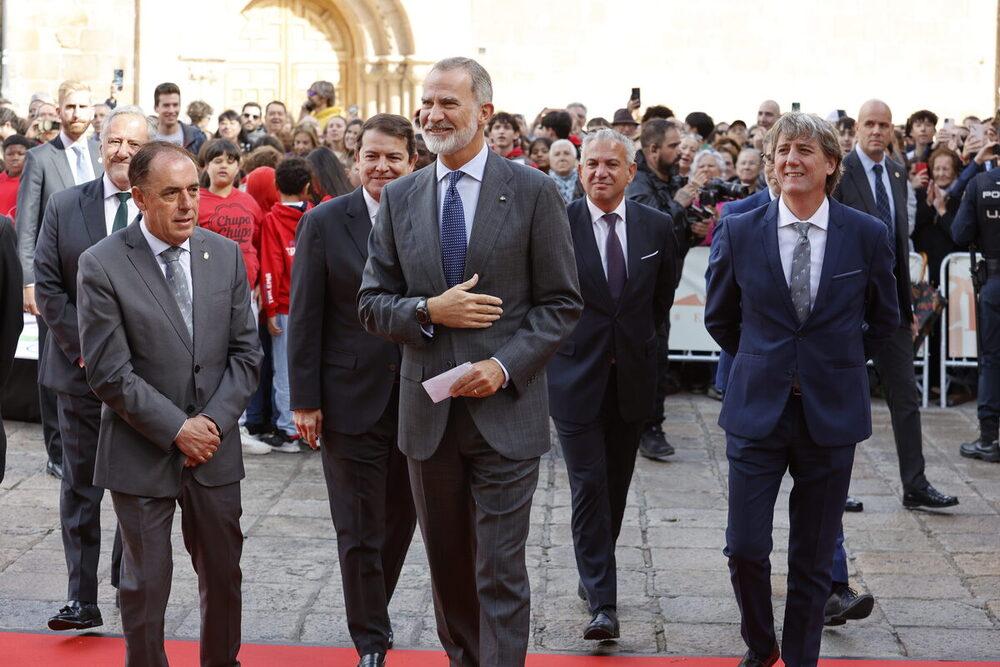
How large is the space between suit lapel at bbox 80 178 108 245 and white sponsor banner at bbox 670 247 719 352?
6.17m

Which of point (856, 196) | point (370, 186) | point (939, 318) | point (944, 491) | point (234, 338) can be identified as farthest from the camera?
point (939, 318)

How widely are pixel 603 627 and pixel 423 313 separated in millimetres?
1747

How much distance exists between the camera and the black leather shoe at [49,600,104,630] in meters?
5.30

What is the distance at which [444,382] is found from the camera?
162 inches

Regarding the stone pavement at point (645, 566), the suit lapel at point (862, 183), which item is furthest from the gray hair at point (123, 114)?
the suit lapel at point (862, 183)

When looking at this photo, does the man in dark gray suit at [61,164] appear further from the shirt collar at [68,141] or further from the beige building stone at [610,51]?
the beige building stone at [610,51]

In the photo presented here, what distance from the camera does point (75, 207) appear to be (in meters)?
5.48

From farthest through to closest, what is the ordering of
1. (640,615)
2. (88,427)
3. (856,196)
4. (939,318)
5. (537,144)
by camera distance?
(537,144), (939,318), (856,196), (640,615), (88,427)

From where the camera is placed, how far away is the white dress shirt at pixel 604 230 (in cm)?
570

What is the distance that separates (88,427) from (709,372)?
6.83 metres

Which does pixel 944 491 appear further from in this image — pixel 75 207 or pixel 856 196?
pixel 75 207

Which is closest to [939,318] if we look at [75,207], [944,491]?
[944,491]

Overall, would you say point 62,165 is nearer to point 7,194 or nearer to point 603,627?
point 7,194

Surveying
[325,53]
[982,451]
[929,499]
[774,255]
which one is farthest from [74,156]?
[325,53]
